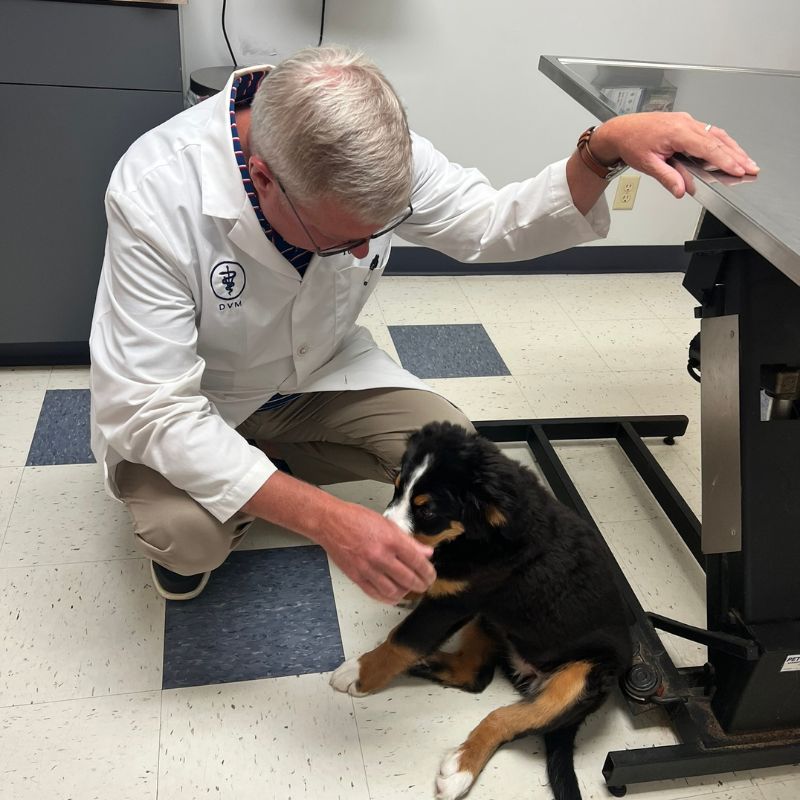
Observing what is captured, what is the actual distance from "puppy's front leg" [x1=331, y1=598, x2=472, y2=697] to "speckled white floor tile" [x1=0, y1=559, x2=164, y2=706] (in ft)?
1.20

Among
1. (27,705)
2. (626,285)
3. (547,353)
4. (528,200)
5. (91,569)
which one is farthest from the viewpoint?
(626,285)

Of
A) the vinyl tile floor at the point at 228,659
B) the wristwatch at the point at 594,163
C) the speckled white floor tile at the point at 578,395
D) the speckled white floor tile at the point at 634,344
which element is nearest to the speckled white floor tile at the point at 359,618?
the vinyl tile floor at the point at 228,659

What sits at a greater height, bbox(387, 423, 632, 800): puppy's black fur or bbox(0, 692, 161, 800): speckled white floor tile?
bbox(387, 423, 632, 800): puppy's black fur

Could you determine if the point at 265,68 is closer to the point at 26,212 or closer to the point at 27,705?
the point at 26,212

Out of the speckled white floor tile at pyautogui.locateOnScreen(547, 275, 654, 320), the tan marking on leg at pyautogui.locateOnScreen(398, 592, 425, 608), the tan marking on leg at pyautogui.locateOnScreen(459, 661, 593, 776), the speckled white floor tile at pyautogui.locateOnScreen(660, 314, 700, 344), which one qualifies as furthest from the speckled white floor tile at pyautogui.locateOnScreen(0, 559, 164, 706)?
the speckled white floor tile at pyautogui.locateOnScreen(660, 314, 700, 344)

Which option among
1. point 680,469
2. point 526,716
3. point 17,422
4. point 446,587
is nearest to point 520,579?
point 446,587

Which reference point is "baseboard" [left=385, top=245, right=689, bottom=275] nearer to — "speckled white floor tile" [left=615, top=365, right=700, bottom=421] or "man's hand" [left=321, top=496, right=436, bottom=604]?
"speckled white floor tile" [left=615, top=365, right=700, bottom=421]

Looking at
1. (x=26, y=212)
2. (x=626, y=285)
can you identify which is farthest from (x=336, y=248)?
(x=626, y=285)

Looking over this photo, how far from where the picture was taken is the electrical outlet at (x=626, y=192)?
9.64 feet

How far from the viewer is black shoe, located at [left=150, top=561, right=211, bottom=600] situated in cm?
160

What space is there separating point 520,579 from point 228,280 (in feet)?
2.35

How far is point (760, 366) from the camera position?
131 centimetres

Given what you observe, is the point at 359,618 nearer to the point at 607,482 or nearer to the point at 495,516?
the point at 495,516

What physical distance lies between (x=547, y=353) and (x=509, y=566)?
135 cm
